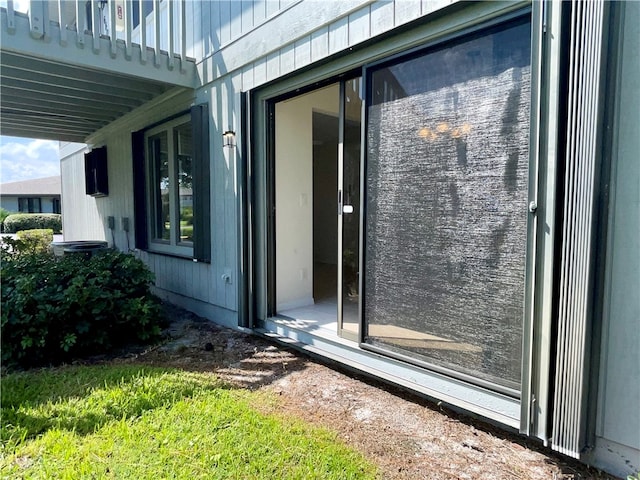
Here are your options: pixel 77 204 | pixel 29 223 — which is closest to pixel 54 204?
pixel 29 223

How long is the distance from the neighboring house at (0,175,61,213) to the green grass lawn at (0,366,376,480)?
31635 millimetres

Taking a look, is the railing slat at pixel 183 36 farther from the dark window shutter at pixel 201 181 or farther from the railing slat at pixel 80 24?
the railing slat at pixel 80 24

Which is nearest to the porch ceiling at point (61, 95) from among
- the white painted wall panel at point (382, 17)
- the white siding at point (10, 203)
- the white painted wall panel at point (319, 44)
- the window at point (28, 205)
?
the white painted wall panel at point (319, 44)

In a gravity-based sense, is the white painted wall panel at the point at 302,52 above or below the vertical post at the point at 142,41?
below

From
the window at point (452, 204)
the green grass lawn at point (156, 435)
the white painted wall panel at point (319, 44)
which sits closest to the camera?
the green grass lawn at point (156, 435)

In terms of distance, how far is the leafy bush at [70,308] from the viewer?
3.12 m

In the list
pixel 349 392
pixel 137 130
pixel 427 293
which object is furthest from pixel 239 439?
pixel 137 130

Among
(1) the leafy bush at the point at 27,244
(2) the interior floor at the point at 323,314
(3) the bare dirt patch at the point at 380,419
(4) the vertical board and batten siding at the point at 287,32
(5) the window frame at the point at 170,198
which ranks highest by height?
(4) the vertical board and batten siding at the point at 287,32

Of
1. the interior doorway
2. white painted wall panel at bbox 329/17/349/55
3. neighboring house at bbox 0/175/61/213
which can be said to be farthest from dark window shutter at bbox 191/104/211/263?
neighboring house at bbox 0/175/61/213

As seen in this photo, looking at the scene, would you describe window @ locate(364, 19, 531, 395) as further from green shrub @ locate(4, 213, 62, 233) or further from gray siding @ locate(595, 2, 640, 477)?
green shrub @ locate(4, 213, 62, 233)

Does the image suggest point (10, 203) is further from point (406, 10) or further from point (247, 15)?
point (406, 10)

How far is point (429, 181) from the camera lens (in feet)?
7.57

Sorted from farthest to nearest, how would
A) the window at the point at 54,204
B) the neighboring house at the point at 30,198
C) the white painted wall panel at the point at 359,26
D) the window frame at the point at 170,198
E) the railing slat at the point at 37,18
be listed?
1. the window at the point at 54,204
2. the neighboring house at the point at 30,198
3. the window frame at the point at 170,198
4. the railing slat at the point at 37,18
5. the white painted wall panel at the point at 359,26

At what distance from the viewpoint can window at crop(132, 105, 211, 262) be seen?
4.14m
